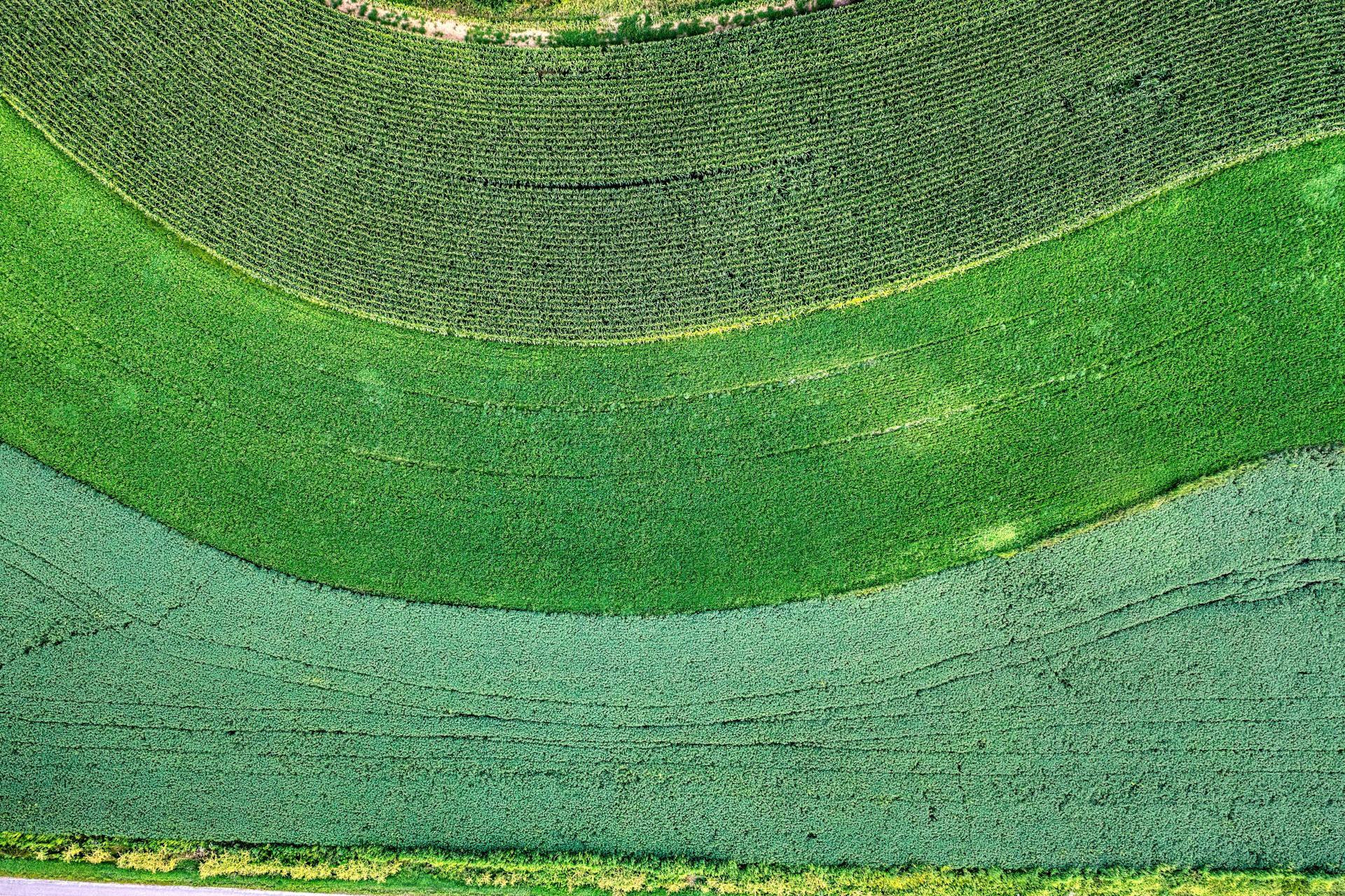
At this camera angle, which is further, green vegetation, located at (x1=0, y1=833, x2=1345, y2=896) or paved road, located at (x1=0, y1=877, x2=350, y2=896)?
paved road, located at (x1=0, y1=877, x2=350, y2=896)

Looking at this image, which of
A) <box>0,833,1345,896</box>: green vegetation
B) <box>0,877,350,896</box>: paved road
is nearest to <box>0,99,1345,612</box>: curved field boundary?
<box>0,833,1345,896</box>: green vegetation

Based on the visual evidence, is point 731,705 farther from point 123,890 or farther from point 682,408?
point 123,890

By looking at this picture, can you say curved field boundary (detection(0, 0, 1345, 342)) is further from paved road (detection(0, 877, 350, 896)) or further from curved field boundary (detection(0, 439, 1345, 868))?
paved road (detection(0, 877, 350, 896))

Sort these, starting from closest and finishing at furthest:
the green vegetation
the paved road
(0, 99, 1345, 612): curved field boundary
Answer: the green vegetation, (0, 99, 1345, 612): curved field boundary, the paved road

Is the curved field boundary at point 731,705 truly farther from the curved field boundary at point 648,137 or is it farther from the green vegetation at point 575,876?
the curved field boundary at point 648,137

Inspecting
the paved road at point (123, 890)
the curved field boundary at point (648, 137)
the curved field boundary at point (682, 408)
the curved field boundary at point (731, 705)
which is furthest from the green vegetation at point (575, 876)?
the curved field boundary at point (648, 137)

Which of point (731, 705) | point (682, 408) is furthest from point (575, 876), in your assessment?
point (682, 408)
